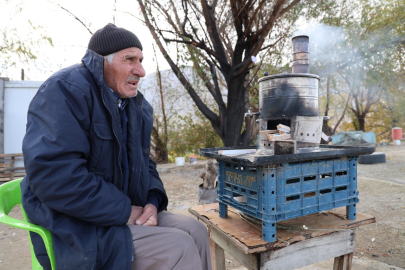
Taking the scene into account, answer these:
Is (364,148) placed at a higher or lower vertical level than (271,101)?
lower

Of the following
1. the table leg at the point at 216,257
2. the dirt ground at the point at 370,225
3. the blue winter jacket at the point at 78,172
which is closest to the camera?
the blue winter jacket at the point at 78,172

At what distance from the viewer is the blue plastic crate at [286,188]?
1742 millimetres

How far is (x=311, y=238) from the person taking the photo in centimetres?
191

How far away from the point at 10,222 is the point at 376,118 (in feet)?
65.9

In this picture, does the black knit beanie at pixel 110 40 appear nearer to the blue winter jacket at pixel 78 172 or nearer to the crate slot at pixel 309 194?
the blue winter jacket at pixel 78 172

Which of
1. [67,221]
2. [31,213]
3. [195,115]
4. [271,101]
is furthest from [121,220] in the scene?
[195,115]

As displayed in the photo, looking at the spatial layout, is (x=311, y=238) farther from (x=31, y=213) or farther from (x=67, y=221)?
(x=31, y=213)

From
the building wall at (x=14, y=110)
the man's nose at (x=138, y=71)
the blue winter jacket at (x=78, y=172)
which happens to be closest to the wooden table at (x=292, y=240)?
the blue winter jacket at (x=78, y=172)

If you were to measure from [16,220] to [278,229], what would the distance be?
1.62 meters

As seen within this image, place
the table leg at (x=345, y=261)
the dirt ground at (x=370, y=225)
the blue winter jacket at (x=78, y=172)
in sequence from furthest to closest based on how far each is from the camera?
the dirt ground at (x=370, y=225), the table leg at (x=345, y=261), the blue winter jacket at (x=78, y=172)

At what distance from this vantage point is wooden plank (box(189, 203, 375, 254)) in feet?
5.73

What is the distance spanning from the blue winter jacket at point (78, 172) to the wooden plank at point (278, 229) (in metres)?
0.70

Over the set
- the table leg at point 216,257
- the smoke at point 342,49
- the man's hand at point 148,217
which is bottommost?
the table leg at point 216,257

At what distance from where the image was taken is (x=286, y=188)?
1.79 metres
